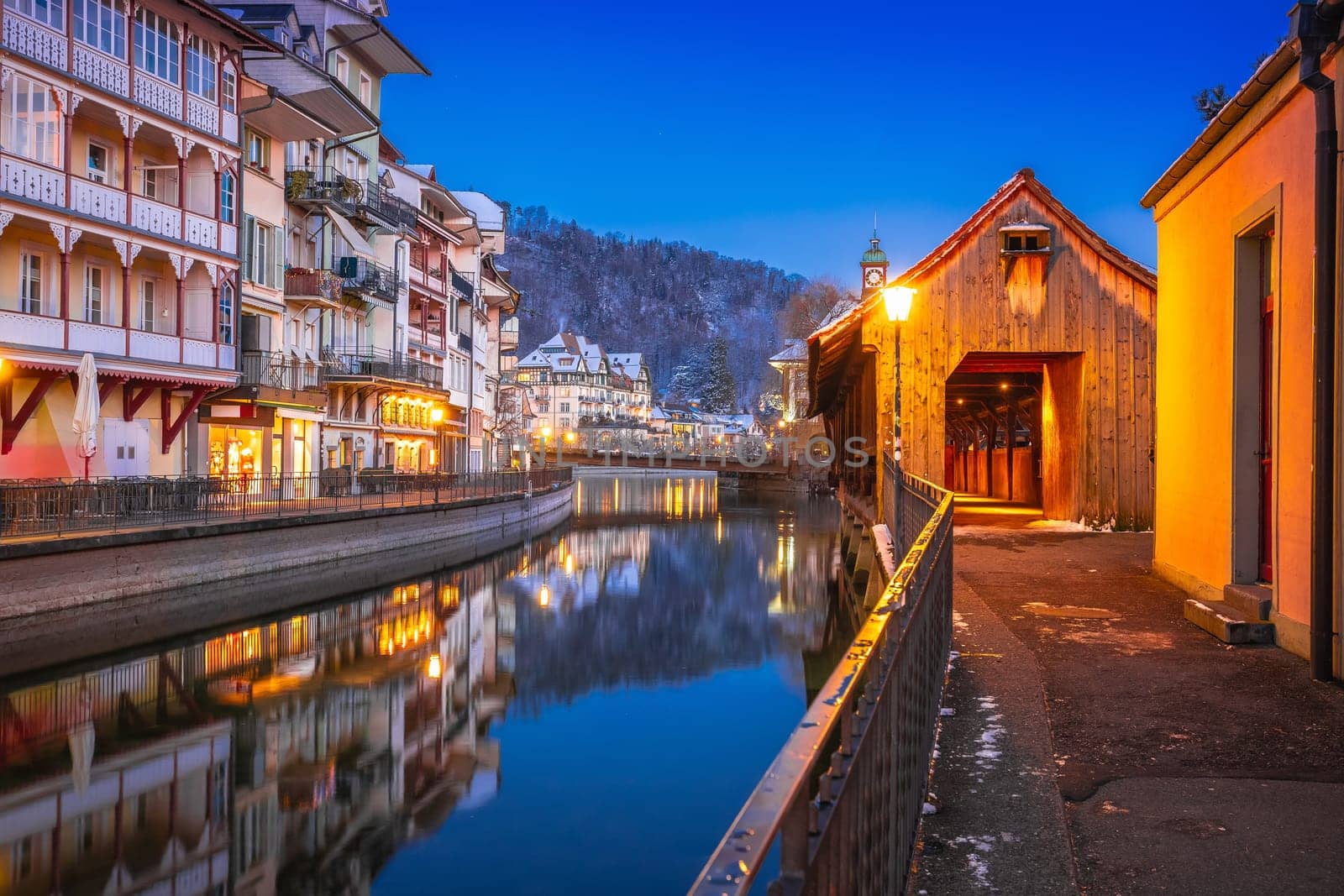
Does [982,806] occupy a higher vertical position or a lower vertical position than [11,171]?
lower

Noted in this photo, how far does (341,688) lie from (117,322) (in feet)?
48.1

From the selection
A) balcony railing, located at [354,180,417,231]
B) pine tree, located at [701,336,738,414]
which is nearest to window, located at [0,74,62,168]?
balcony railing, located at [354,180,417,231]

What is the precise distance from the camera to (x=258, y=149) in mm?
33062

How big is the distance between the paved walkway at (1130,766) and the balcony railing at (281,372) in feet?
86.5

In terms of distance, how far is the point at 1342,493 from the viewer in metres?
7.91

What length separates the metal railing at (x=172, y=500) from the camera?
18.8 m

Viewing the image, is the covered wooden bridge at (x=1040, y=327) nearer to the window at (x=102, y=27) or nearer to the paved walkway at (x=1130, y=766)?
the paved walkway at (x=1130, y=766)

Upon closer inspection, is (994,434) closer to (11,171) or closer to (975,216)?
(975,216)

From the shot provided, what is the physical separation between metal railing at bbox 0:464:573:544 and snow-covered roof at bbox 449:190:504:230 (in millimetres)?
29763

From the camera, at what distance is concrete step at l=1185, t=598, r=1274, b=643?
9.14m

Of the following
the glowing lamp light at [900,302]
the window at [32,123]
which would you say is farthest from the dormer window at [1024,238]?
the window at [32,123]

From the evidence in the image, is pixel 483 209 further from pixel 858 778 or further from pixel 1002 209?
pixel 858 778

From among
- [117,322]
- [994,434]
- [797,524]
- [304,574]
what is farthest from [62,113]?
[797,524]

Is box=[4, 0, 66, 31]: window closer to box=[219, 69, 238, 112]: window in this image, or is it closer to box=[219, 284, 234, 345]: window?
box=[219, 69, 238, 112]: window
